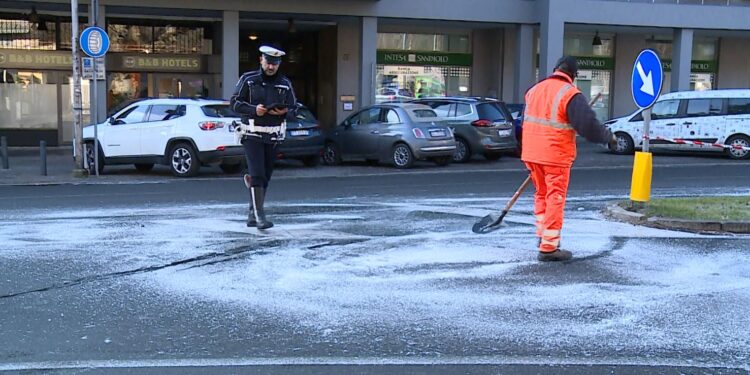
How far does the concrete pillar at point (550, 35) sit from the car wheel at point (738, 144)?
19.8 ft

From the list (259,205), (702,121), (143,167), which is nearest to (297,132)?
(143,167)

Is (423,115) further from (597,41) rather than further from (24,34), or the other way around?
(24,34)

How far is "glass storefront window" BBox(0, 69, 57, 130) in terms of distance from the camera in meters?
23.2

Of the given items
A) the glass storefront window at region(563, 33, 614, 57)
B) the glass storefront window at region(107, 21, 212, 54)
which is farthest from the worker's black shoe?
the glass storefront window at region(563, 33, 614, 57)

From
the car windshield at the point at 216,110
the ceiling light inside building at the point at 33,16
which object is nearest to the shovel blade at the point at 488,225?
the car windshield at the point at 216,110

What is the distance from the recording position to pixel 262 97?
8047 millimetres

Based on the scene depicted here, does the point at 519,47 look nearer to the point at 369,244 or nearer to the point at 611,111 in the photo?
the point at 611,111

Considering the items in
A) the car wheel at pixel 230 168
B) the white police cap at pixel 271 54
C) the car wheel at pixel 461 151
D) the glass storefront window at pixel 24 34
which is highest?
the glass storefront window at pixel 24 34

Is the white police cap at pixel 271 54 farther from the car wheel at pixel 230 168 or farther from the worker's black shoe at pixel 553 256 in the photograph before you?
the car wheel at pixel 230 168

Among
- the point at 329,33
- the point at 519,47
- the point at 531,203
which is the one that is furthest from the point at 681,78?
the point at 531,203

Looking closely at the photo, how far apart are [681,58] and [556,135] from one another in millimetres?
21379

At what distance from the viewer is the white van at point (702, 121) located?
2014cm

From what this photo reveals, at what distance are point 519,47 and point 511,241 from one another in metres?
18.2

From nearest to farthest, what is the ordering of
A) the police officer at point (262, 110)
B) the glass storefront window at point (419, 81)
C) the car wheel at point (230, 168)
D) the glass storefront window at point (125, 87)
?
the police officer at point (262, 110), the car wheel at point (230, 168), the glass storefront window at point (125, 87), the glass storefront window at point (419, 81)
